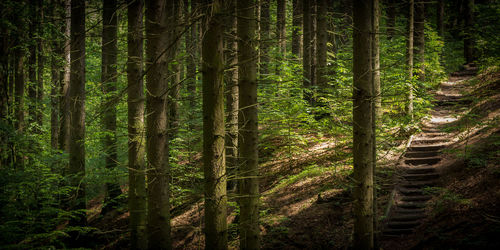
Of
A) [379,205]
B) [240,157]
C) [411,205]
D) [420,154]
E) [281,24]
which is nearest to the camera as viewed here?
[240,157]

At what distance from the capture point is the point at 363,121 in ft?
17.7

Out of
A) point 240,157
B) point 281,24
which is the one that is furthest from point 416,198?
point 281,24

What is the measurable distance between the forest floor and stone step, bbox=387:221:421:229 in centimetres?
11

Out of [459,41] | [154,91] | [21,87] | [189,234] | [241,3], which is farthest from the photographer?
[459,41]

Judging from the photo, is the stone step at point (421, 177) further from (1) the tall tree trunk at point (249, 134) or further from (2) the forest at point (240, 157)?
(1) the tall tree trunk at point (249, 134)

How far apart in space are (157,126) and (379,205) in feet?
20.1

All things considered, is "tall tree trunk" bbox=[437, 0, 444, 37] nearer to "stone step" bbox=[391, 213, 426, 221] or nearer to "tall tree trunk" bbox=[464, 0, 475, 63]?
"tall tree trunk" bbox=[464, 0, 475, 63]

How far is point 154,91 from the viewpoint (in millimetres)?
5398

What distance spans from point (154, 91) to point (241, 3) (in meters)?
2.08

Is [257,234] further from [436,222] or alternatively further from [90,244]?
[90,244]

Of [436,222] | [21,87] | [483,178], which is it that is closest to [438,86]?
[483,178]

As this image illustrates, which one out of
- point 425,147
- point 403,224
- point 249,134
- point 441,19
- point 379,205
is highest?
point 441,19

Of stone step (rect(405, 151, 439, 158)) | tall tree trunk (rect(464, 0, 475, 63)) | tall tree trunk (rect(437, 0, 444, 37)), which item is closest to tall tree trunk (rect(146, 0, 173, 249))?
stone step (rect(405, 151, 439, 158))

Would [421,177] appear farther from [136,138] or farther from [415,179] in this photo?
[136,138]
